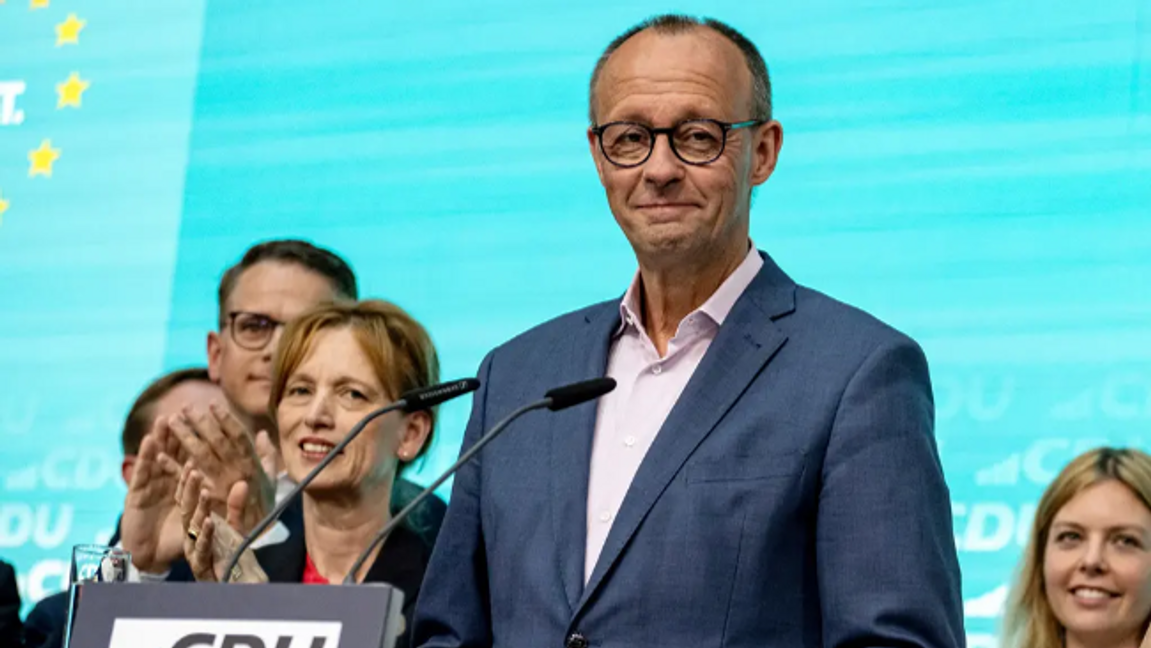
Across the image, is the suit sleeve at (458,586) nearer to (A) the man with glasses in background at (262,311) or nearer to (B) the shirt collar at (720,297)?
(B) the shirt collar at (720,297)

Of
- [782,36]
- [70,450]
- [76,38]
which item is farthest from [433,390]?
[76,38]

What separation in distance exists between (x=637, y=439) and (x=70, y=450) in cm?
295

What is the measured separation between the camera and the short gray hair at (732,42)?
2.43 meters

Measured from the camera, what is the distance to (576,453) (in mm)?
2334

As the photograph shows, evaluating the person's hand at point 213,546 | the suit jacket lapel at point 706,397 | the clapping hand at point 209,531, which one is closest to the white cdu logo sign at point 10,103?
the clapping hand at point 209,531

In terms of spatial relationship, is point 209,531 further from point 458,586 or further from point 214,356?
point 214,356

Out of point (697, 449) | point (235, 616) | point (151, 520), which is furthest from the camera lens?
point (151, 520)

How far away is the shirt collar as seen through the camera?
7.84 feet

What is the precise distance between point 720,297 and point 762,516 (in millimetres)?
391

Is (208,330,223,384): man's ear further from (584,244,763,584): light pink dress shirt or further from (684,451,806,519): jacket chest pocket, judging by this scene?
(684,451,806,519): jacket chest pocket

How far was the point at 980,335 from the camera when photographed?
12.4 feet

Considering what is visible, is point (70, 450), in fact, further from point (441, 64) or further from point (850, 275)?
point (850, 275)

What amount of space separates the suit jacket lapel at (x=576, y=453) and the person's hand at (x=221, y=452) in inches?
52.7

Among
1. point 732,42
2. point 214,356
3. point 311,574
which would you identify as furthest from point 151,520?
point 732,42
